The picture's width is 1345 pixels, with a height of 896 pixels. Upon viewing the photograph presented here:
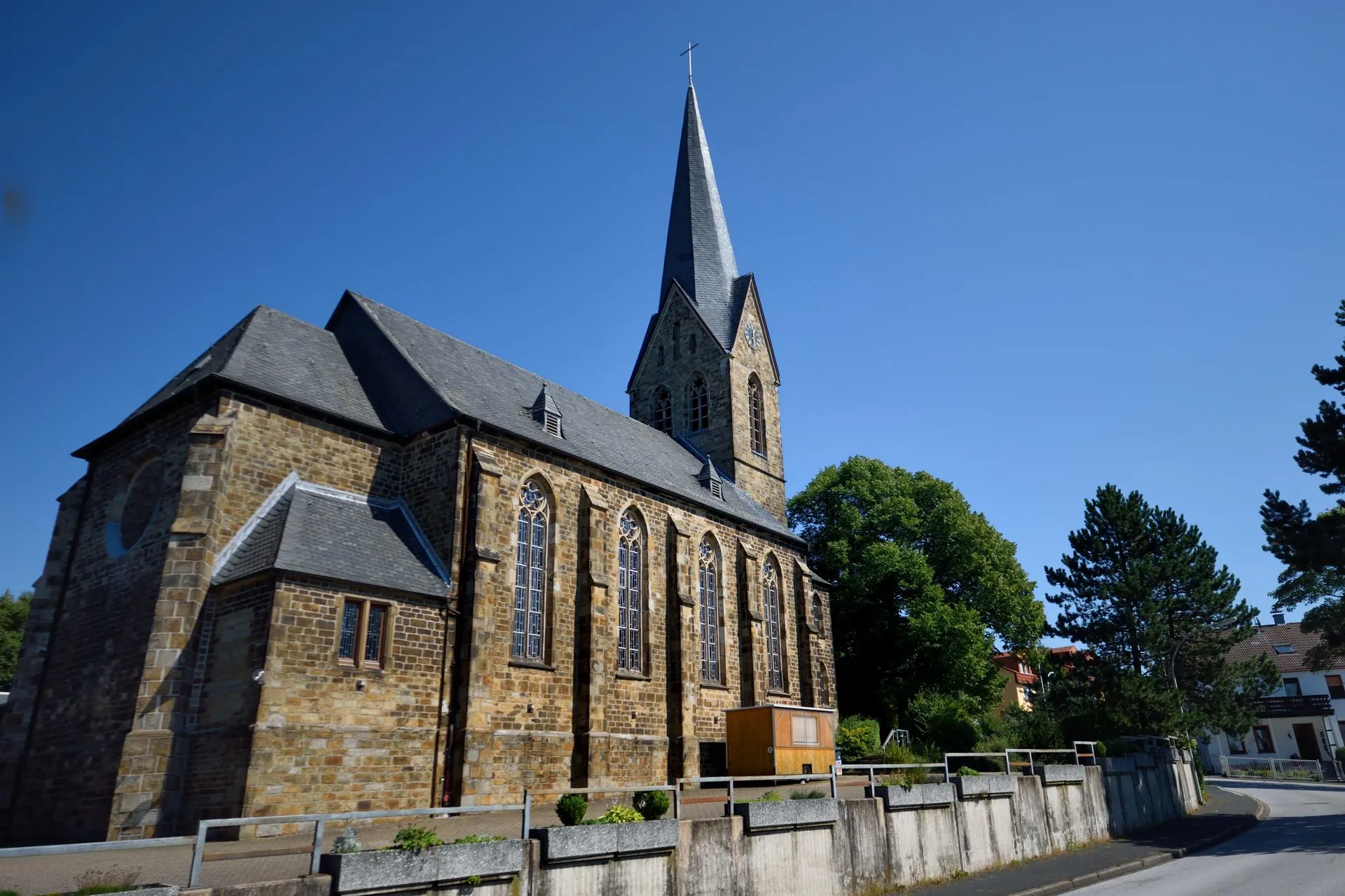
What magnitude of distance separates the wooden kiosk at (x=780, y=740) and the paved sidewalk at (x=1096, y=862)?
7.13 meters

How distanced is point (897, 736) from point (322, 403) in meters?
26.5

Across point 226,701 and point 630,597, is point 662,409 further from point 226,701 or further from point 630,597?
point 226,701

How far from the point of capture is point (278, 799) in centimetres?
1465

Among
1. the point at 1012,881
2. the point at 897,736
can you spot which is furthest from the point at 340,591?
the point at 897,736

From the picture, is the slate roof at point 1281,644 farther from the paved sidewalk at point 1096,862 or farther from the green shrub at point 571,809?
the green shrub at point 571,809

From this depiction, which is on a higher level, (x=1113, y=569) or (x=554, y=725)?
(x=1113, y=569)

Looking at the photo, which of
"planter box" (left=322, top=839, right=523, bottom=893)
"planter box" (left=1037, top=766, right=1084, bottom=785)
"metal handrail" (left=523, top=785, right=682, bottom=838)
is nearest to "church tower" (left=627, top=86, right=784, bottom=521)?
"planter box" (left=1037, top=766, right=1084, bottom=785)

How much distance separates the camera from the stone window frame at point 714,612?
88.1 ft


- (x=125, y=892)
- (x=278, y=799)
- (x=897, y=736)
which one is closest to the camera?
(x=125, y=892)

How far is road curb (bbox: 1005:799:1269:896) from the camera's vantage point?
13945 mm

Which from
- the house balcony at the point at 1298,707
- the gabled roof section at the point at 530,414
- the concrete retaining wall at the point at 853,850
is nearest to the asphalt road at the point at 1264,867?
the concrete retaining wall at the point at 853,850

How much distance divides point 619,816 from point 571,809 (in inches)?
25.4

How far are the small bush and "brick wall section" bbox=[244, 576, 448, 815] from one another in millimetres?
7116

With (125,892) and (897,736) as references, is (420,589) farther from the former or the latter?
(897,736)
